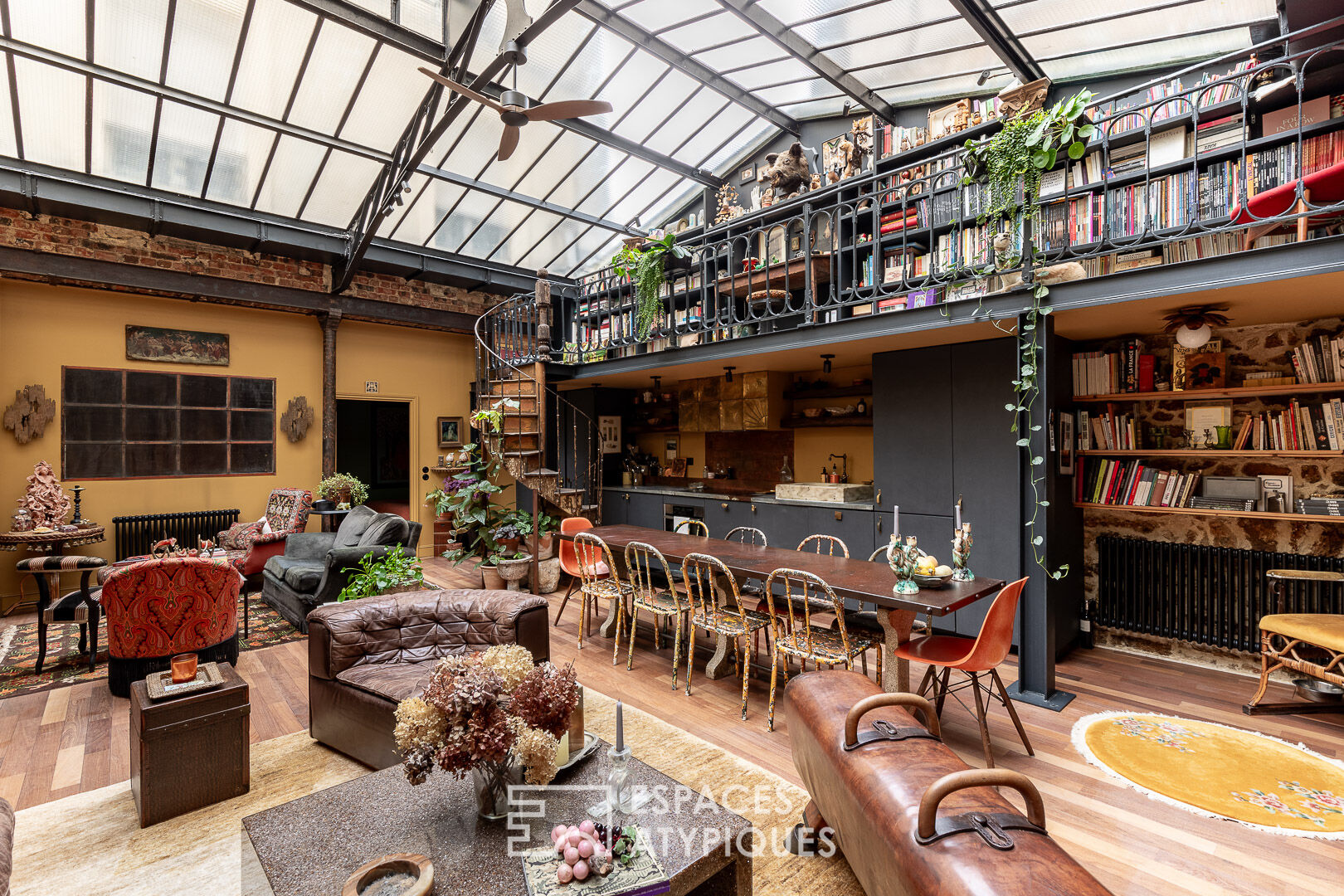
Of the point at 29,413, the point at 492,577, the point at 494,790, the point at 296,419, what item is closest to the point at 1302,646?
the point at 494,790

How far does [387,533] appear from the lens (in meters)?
5.34

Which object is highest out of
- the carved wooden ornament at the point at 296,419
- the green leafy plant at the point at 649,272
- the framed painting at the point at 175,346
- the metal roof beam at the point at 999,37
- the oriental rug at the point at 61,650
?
the metal roof beam at the point at 999,37

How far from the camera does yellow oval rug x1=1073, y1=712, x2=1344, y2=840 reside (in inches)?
99.2

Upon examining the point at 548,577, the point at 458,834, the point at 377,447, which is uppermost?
the point at 377,447

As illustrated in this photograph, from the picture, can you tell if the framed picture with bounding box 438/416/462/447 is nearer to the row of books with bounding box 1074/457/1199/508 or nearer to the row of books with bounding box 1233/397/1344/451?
the row of books with bounding box 1074/457/1199/508

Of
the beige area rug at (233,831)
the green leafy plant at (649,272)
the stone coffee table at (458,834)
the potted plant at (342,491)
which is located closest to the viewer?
the stone coffee table at (458,834)

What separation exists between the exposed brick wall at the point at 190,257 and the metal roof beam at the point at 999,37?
705cm

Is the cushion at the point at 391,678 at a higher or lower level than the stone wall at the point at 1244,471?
lower

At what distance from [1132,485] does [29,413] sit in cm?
971

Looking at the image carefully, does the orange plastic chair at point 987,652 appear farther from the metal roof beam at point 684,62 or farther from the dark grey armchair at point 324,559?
the metal roof beam at point 684,62

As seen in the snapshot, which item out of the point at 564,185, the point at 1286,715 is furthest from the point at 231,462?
the point at 1286,715

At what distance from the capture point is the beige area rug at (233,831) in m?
2.15

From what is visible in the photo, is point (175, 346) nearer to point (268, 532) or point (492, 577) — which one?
point (268, 532)

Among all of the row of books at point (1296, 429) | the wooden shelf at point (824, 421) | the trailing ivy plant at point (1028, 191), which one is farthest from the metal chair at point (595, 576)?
the row of books at point (1296, 429)
